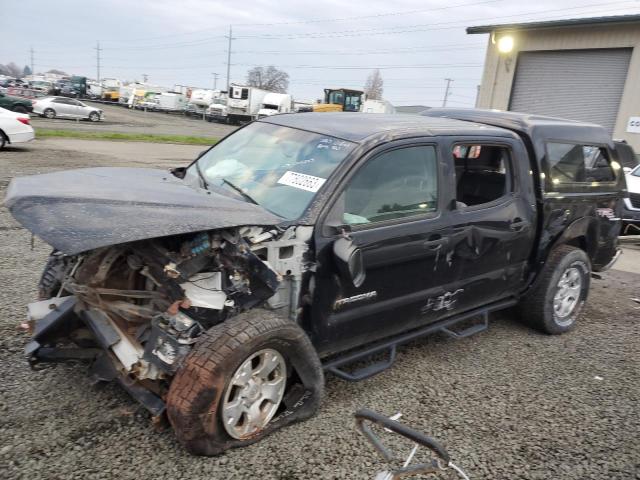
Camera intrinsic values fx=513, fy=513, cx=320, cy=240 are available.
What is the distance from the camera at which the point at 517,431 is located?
3141 millimetres

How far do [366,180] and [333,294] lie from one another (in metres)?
0.76

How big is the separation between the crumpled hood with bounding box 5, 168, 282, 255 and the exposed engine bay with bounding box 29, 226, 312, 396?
0.14 meters

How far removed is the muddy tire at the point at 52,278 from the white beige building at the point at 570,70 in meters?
17.1

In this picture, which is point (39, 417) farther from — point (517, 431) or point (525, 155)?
point (525, 155)

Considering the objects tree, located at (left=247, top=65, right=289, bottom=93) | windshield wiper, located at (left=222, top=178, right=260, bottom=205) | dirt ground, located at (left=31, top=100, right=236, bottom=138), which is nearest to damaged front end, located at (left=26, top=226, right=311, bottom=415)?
windshield wiper, located at (left=222, top=178, right=260, bottom=205)

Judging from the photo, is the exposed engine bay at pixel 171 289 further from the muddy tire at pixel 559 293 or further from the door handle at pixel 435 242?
the muddy tire at pixel 559 293

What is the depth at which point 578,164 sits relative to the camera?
4746mm

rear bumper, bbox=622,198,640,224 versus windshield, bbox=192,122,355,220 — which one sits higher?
windshield, bbox=192,122,355,220

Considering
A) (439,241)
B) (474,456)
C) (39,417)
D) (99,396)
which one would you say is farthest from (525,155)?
(39,417)

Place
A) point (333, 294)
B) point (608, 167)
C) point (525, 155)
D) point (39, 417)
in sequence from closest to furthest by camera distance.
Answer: point (39, 417)
point (333, 294)
point (525, 155)
point (608, 167)

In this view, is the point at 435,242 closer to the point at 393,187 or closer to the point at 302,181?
the point at 393,187

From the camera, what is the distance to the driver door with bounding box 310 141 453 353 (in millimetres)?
3031

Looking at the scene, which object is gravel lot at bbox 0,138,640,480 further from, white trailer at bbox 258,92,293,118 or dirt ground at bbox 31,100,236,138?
→ white trailer at bbox 258,92,293,118

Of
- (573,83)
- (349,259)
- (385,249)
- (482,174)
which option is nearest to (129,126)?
(573,83)
